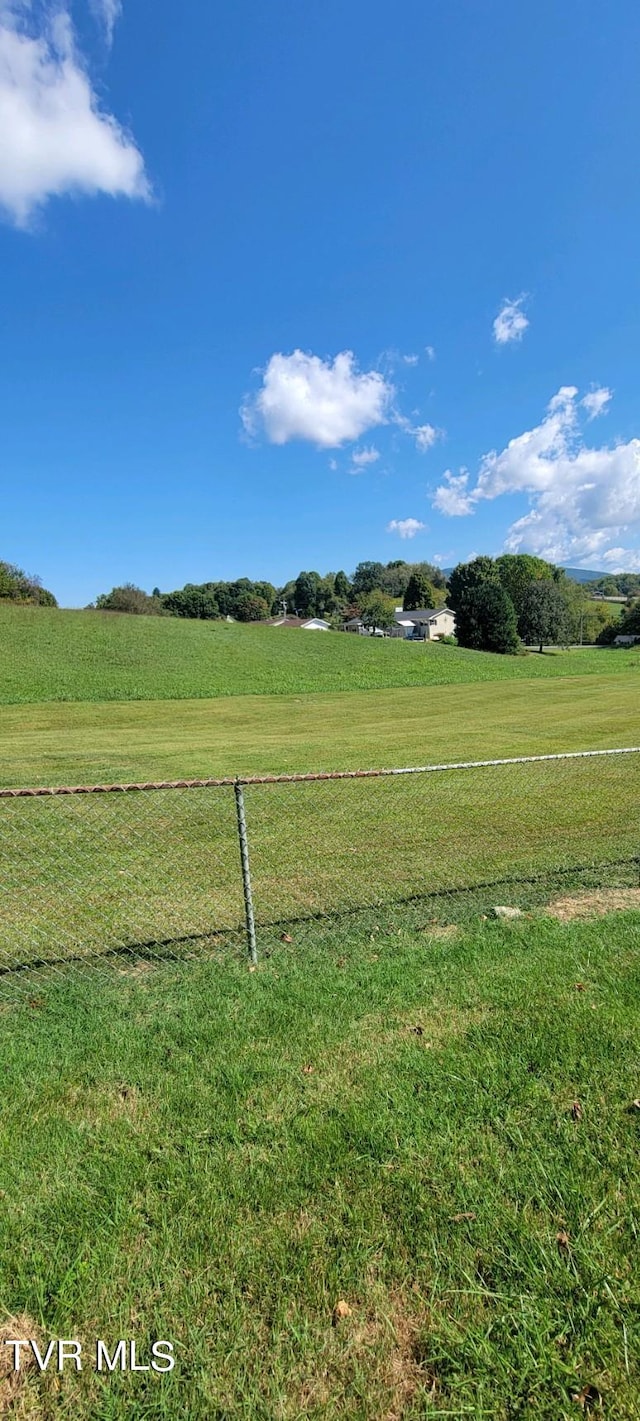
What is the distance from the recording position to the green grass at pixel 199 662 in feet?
88.3

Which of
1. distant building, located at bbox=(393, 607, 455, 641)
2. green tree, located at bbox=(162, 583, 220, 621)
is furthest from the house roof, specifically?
green tree, located at bbox=(162, 583, 220, 621)

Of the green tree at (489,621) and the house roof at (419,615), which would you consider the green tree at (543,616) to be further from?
the house roof at (419,615)

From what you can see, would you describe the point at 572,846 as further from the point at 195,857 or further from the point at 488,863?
the point at 195,857

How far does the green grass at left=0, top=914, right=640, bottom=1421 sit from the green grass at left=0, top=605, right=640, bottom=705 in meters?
22.7

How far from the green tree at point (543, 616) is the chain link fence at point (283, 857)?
227 feet

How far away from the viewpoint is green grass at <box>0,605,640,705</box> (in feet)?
88.3

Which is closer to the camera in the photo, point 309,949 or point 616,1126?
point 616,1126

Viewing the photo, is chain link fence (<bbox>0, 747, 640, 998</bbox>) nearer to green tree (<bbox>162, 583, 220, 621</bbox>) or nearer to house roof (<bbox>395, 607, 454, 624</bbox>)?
house roof (<bbox>395, 607, 454, 624</bbox>)

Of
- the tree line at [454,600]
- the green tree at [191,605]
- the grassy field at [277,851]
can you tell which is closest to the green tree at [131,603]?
the tree line at [454,600]

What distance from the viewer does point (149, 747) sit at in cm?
1373

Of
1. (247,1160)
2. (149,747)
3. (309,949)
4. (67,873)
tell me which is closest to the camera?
(247,1160)

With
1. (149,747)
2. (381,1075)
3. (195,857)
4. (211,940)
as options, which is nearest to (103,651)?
(149,747)

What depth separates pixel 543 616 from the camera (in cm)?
7488

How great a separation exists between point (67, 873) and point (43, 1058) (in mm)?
3383
